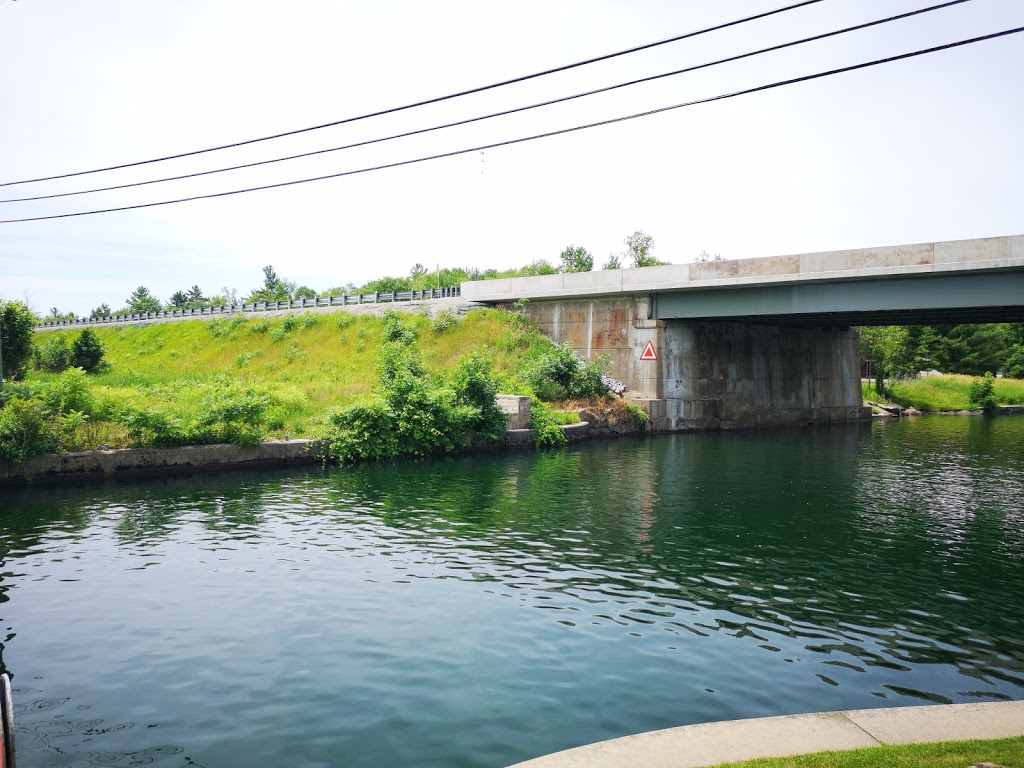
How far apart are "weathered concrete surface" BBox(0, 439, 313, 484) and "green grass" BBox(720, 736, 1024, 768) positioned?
21003 millimetres

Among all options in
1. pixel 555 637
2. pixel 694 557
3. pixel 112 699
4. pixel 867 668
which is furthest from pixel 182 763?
pixel 694 557

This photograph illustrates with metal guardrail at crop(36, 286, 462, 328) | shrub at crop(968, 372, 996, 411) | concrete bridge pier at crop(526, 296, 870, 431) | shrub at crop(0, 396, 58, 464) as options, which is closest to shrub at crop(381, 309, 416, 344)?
metal guardrail at crop(36, 286, 462, 328)

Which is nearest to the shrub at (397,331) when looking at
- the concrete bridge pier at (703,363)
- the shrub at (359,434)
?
the concrete bridge pier at (703,363)

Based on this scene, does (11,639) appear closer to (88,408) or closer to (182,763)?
(182,763)

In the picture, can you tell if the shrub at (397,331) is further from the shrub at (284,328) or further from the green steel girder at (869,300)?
the green steel girder at (869,300)

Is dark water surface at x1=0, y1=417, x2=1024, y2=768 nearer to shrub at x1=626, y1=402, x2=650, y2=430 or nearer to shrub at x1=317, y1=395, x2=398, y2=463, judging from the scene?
shrub at x1=317, y1=395, x2=398, y2=463

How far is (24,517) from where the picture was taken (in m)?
17.0

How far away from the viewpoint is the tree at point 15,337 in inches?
1435

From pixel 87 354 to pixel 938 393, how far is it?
205 ft

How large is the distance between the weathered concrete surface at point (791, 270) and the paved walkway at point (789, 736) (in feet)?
85.5

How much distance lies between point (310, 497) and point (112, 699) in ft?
38.6

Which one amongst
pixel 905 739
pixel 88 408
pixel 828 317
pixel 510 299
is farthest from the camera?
pixel 510 299

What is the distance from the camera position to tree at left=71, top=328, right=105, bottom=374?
45281 mm

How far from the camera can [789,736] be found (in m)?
6.18
